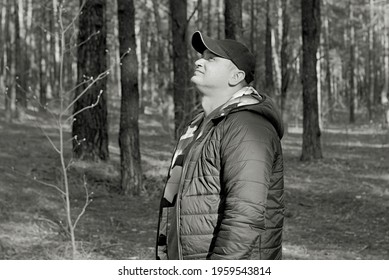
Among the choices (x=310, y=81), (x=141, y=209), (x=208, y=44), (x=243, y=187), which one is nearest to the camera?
(x=243, y=187)

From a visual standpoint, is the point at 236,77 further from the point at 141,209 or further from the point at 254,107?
the point at 141,209

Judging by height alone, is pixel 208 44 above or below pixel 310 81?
above

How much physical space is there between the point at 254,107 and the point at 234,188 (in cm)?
41

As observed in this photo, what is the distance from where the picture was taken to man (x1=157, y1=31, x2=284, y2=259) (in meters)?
2.93

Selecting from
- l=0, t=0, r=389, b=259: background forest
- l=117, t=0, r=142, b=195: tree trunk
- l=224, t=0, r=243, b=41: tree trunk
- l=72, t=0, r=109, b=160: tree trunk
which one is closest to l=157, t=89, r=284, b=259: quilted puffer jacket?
l=0, t=0, r=389, b=259: background forest

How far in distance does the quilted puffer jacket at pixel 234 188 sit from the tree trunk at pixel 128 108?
873 cm

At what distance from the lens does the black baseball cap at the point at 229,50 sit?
3.25m

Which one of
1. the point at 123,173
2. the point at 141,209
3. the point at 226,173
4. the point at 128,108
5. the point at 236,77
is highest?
the point at 236,77

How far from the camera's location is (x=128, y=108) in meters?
11.9

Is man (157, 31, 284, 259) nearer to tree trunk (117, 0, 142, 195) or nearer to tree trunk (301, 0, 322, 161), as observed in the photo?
tree trunk (117, 0, 142, 195)

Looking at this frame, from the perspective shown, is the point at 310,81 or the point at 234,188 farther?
the point at 310,81

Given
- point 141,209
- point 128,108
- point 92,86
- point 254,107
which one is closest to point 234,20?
point 128,108
